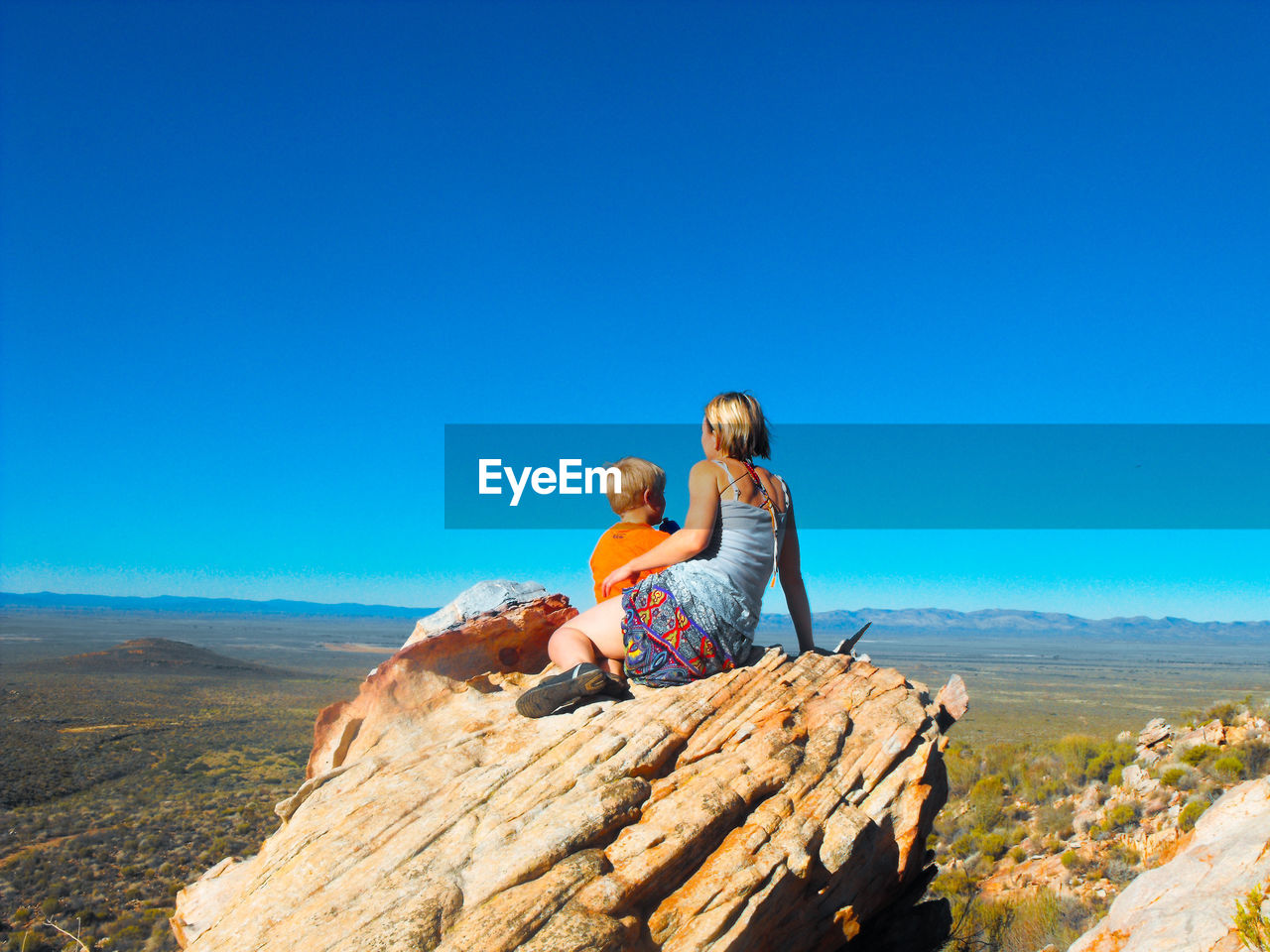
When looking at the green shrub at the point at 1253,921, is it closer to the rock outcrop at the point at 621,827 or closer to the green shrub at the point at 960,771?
the rock outcrop at the point at 621,827

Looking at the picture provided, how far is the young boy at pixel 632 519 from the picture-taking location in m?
6.01

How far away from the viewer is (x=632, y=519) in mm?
6160

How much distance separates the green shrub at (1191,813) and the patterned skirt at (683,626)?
34.9ft

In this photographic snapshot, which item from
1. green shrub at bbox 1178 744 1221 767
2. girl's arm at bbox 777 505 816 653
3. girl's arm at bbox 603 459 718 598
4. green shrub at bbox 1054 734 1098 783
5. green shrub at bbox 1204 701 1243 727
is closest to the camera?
girl's arm at bbox 603 459 718 598

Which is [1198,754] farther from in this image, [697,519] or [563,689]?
[563,689]

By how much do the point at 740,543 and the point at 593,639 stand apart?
1.34m

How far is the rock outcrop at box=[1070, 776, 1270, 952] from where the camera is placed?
4727 millimetres

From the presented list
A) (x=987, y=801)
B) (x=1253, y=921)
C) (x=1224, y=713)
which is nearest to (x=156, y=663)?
(x=987, y=801)

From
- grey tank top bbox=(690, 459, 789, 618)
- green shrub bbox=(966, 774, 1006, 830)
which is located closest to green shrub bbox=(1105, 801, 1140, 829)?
green shrub bbox=(966, 774, 1006, 830)

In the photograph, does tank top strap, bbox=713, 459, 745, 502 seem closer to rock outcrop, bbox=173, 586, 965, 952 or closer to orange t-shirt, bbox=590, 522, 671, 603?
orange t-shirt, bbox=590, 522, 671, 603

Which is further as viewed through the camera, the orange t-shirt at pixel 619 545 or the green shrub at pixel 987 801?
the green shrub at pixel 987 801

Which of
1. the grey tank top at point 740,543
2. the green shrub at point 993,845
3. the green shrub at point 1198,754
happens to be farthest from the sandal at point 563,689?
the green shrub at point 1198,754

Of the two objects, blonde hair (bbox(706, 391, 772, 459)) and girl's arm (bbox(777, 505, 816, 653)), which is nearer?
blonde hair (bbox(706, 391, 772, 459))

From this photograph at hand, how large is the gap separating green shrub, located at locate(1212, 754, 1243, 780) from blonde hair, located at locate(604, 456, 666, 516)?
1361 cm
